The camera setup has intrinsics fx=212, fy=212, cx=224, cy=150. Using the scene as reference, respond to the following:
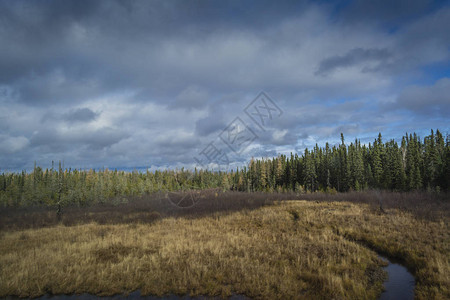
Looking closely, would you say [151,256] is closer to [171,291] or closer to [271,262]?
[171,291]

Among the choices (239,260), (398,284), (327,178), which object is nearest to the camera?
(398,284)

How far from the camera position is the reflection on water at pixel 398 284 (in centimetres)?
709

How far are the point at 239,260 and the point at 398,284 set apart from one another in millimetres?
6131

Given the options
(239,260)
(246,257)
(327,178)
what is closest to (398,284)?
(246,257)

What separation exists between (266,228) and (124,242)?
1005cm

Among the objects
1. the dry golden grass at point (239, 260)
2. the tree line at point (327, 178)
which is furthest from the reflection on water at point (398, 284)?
the tree line at point (327, 178)

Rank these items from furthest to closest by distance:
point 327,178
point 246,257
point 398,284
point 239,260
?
point 327,178 < point 246,257 < point 239,260 < point 398,284

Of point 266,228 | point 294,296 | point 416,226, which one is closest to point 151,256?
point 294,296

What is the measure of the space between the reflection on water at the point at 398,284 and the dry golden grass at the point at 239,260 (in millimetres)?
263

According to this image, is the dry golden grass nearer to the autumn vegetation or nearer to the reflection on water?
the autumn vegetation

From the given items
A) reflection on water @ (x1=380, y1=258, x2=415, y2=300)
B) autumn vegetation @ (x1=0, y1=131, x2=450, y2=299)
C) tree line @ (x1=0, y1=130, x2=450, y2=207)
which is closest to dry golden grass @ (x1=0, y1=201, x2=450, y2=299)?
autumn vegetation @ (x1=0, y1=131, x2=450, y2=299)

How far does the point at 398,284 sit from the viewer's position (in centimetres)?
784

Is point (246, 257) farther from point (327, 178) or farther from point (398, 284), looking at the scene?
point (327, 178)

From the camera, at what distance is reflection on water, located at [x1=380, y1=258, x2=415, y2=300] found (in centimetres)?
709
